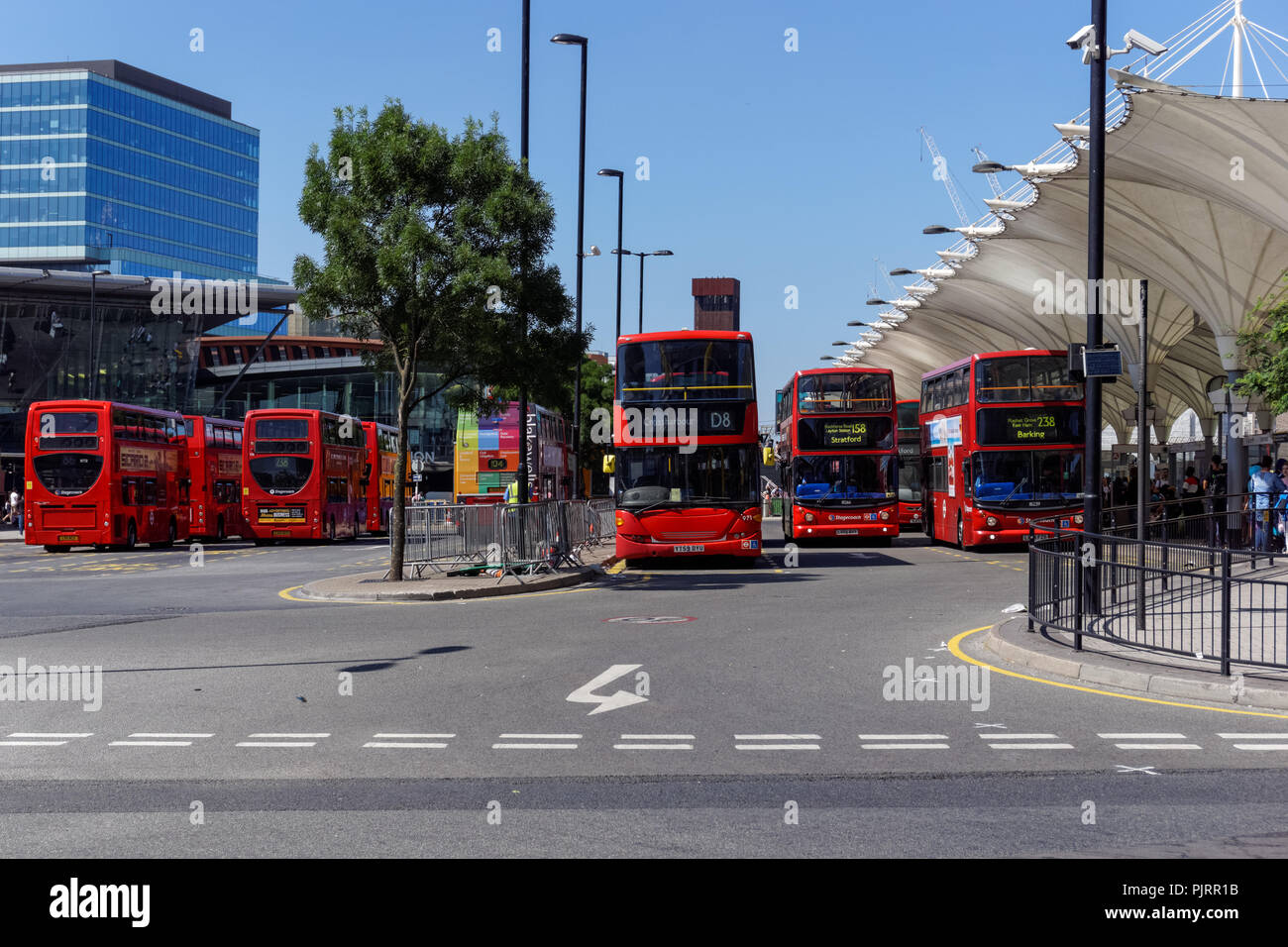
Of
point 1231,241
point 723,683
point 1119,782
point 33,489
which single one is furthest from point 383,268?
point 1231,241

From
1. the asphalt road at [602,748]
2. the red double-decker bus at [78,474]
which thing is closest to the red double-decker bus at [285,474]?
the red double-decker bus at [78,474]

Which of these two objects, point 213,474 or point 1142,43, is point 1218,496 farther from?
point 213,474

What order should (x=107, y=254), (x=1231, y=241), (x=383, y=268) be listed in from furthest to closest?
(x=107, y=254), (x=1231, y=241), (x=383, y=268)

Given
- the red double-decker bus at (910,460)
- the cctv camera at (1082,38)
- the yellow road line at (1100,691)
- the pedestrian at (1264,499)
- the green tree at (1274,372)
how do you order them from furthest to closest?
the red double-decker bus at (910,460) → the green tree at (1274,372) → the pedestrian at (1264,499) → the cctv camera at (1082,38) → the yellow road line at (1100,691)

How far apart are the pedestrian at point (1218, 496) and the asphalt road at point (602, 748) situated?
258 inches

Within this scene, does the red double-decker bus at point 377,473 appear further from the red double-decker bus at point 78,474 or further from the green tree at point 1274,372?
the green tree at point 1274,372

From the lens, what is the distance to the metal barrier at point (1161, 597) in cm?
1084

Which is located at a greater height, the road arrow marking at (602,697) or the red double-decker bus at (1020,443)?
the red double-decker bus at (1020,443)

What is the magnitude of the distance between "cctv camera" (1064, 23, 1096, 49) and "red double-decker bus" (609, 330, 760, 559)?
11895mm

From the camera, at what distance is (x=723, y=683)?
436 inches

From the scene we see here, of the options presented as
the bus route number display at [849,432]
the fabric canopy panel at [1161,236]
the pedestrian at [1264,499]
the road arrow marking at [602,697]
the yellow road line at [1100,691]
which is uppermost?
the fabric canopy panel at [1161,236]

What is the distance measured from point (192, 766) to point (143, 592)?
15.1 meters

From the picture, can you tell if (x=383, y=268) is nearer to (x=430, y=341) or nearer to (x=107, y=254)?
(x=430, y=341)

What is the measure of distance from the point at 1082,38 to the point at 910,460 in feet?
106
